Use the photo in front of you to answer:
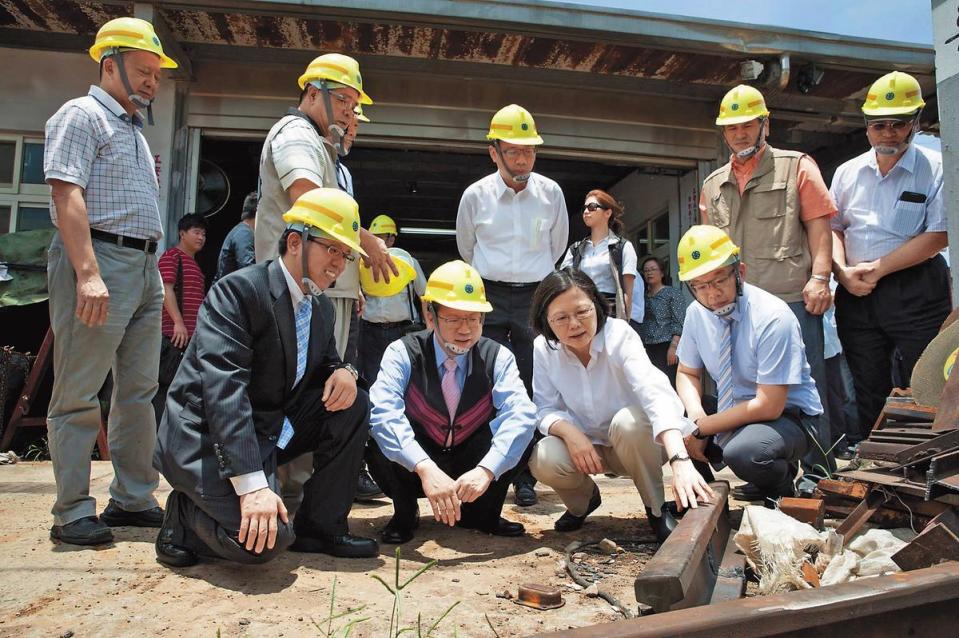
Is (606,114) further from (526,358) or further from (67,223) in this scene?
(67,223)

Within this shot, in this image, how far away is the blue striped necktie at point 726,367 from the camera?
11.2 feet

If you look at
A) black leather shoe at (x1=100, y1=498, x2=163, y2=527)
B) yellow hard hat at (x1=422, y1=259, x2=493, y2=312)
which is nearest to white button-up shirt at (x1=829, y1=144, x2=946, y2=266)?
yellow hard hat at (x1=422, y1=259, x2=493, y2=312)

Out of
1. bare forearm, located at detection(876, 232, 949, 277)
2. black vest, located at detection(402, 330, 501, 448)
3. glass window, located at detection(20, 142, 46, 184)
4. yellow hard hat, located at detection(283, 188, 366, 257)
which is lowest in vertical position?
black vest, located at detection(402, 330, 501, 448)

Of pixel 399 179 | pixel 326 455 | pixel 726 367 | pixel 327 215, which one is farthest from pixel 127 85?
pixel 399 179

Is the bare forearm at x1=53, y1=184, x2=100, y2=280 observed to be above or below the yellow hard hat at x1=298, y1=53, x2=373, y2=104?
below

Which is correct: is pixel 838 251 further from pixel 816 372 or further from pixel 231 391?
pixel 231 391

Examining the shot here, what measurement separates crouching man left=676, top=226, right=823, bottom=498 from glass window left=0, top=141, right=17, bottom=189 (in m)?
5.81

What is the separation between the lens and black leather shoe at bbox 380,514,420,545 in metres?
2.99

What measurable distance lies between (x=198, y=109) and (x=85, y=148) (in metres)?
3.86

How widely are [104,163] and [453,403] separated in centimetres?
173

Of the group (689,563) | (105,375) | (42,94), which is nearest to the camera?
(689,563)

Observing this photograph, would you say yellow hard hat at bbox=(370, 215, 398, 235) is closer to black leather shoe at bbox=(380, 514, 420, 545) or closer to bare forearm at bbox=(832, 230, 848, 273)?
bare forearm at bbox=(832, 230, 848, 273)

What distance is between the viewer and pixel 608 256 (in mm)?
5453

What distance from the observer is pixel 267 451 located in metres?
2.60
